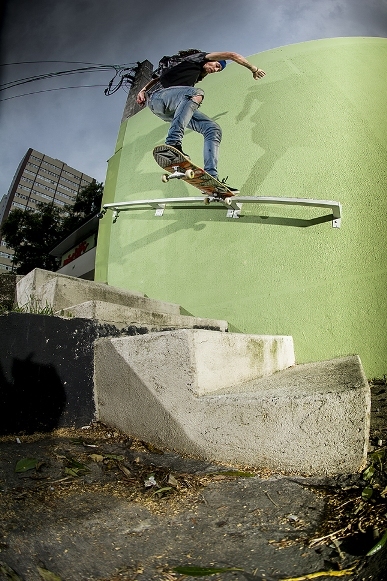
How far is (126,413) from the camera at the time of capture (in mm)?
1683

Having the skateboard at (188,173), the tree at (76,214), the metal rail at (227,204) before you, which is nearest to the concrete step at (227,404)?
the metal rail at (227,204)

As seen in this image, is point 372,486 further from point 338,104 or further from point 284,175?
point 338,104

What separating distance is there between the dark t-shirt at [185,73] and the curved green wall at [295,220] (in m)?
0.73

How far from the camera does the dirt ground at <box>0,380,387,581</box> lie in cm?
73

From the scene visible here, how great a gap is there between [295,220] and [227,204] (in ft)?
2.48

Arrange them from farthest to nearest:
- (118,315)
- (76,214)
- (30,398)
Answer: (76,214) → (118,315) → (30,398)

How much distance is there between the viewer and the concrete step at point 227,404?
1.12m

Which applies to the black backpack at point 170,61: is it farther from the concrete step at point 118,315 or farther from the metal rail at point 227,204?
the concrete step at point 118,315

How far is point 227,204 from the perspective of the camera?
3.35 metres

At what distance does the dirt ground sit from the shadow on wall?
0.74ft

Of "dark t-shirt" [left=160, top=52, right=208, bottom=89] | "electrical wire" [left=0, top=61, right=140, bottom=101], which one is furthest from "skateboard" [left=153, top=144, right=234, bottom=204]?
"dark t-shirt" [left=160, top=52, right=208, bottom=89]

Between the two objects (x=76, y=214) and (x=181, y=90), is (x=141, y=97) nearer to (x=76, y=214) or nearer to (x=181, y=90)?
(x=181, y=90)

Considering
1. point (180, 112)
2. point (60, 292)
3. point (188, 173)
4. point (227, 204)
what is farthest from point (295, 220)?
point (60, 292)

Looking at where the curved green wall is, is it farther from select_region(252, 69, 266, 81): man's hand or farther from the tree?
the tree
